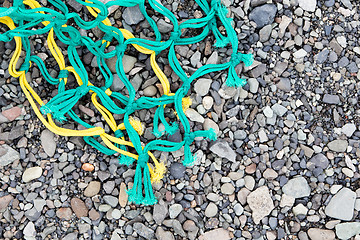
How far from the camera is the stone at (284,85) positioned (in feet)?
6.21

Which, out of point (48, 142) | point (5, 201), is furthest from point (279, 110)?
point (5, 201)

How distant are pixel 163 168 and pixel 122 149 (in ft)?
0.73

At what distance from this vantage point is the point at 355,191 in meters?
1.85

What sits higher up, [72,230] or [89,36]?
[89,36]

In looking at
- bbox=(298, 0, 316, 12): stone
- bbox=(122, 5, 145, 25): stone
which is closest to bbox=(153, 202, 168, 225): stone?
bbox=(122, 5, 145, 25): stone

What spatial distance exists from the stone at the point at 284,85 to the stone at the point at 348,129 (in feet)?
1.14

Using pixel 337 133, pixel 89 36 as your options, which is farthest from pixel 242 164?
pixel 89 36

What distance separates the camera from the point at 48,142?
181cm

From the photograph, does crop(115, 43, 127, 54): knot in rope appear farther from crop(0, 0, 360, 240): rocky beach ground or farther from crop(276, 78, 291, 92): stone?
crop(276, 78, 291, 92): stone

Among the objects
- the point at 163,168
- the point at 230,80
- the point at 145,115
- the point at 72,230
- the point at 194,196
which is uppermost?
the point at 230,80

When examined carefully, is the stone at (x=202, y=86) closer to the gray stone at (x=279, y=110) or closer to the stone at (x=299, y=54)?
the gray stone at (x=279, y=110)

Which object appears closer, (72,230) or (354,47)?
(72,230)

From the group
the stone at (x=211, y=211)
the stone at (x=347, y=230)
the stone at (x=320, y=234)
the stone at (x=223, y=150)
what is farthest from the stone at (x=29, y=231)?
the stone at (x=347, y=230)

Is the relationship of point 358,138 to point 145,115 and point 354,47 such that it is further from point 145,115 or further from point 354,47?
point 145,115
